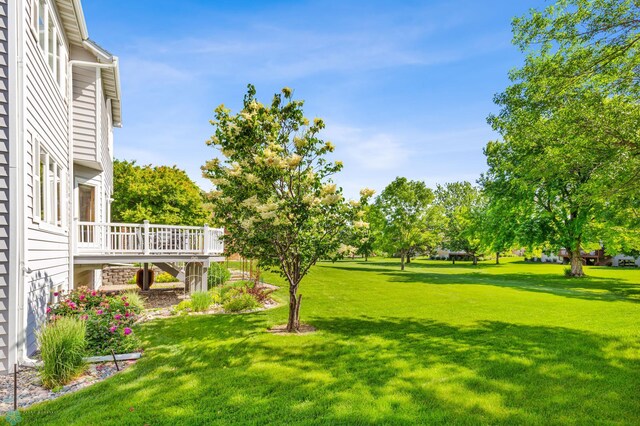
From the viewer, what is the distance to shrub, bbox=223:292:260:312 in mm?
11508

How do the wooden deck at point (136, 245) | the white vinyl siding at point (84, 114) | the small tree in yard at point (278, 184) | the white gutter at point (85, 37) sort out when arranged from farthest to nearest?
the wooden deck at point (136, 245) → the white vinyl siding at point (84, 114) → the white gutter at point (85, 37) → the small tree in yard at point (278, 184)

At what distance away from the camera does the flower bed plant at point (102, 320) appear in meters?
6.66

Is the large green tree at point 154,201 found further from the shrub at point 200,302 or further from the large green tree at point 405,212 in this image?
the large green tree at point 405,212

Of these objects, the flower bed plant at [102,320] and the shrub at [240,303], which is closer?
the flower bed plant at [102,320]

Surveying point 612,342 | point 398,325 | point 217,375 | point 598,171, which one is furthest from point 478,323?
point 217,375

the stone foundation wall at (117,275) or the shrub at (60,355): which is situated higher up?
the shrub at (60,355)

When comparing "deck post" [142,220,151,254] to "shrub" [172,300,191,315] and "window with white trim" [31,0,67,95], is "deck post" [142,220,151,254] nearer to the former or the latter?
"shrub" [172,300,191,315]

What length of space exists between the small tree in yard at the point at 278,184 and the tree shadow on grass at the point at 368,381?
2196mm

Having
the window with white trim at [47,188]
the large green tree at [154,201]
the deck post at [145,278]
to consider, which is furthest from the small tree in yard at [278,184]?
the large green tree at [154,201]

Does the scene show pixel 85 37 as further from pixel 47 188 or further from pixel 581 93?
pixel 581 93

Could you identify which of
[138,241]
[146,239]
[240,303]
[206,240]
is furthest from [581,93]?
[138,241]

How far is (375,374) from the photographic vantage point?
5.87 m

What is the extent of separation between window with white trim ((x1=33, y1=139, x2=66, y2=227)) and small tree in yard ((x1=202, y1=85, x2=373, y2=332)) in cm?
309

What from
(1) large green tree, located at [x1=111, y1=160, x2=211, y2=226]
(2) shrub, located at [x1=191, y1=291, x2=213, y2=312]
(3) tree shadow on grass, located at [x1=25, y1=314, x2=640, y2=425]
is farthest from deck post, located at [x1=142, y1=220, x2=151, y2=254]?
(1) large green tree, located at [x1=111, y1=160, x2=211, y2=226]
